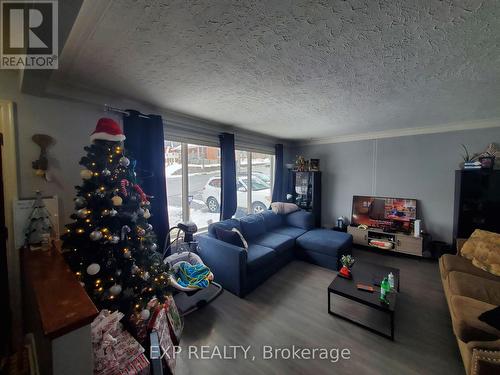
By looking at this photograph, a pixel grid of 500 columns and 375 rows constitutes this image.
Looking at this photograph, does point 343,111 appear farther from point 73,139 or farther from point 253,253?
point 73,139

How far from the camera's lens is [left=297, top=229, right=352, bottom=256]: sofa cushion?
313 cm

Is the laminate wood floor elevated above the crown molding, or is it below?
below

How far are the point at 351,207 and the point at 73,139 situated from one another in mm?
4744

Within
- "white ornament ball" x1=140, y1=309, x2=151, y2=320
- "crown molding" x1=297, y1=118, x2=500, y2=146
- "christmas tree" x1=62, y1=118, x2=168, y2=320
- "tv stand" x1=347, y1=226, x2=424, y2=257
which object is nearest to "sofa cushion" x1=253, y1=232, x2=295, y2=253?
"tv stand" x1=347, y1=226, x2=424, y2=257

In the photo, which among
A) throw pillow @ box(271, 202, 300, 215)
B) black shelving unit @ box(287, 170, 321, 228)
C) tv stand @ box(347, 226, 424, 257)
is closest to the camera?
tv stand @ box(347, 226, 424, 257)

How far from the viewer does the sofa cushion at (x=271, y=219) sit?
12.7 ft

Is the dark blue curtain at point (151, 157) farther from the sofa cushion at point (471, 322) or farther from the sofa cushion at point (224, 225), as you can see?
the sofa cushion at point (471, 322)

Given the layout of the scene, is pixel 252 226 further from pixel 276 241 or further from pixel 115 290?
pixel 115 290

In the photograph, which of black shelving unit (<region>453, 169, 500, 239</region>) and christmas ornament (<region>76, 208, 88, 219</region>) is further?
Result: black shelving unit (<region>453, 169, 500, 239</region>)

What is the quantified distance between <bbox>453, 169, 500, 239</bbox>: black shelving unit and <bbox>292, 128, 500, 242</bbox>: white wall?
37cm

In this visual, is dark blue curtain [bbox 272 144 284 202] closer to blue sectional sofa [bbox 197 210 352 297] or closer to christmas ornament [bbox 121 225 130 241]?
blue sectional sofa [bbox 197 210 352 297]

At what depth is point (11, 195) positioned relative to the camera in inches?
64.6

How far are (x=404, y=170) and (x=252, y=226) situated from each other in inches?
121

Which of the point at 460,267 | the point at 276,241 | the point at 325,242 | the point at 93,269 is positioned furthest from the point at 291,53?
the point at 460,267
